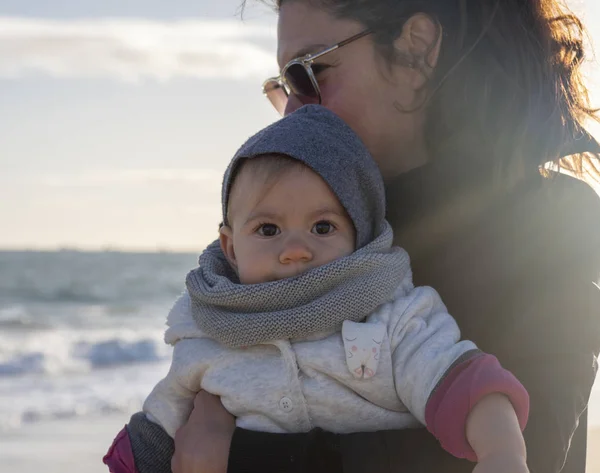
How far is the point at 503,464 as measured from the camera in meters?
1.79

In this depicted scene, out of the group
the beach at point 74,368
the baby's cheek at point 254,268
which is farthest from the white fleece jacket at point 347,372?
the beach at point 74,368

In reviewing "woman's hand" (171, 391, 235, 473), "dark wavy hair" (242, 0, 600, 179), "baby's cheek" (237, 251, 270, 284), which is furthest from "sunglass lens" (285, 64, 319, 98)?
"woman's hand" (171, 391, 235, 473)

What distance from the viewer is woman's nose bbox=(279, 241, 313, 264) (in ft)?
7.36

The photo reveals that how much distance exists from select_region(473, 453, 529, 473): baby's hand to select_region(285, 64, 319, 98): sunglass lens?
1.27 meters

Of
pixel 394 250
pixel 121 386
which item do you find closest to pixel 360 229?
pixel 394 250

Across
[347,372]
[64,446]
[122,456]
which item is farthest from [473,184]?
[64,446]

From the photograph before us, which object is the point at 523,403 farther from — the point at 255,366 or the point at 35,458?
the point at 35,458

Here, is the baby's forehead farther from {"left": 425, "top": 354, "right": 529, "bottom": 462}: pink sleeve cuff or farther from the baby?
{"left": 425, "top": 354, "right": 529, "bottom": 462}: pink sleeve cuff

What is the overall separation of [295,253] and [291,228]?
2.9 inches

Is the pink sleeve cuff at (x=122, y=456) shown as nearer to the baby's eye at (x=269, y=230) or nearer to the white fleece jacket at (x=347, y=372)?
the white fleece jacket at (x=347, y=372)

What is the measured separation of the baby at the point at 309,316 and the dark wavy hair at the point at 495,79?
357 mm

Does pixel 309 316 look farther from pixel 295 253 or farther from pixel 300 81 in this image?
pixel 300 81

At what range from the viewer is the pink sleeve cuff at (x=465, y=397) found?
1919 mm

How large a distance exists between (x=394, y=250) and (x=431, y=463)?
1.84ft
